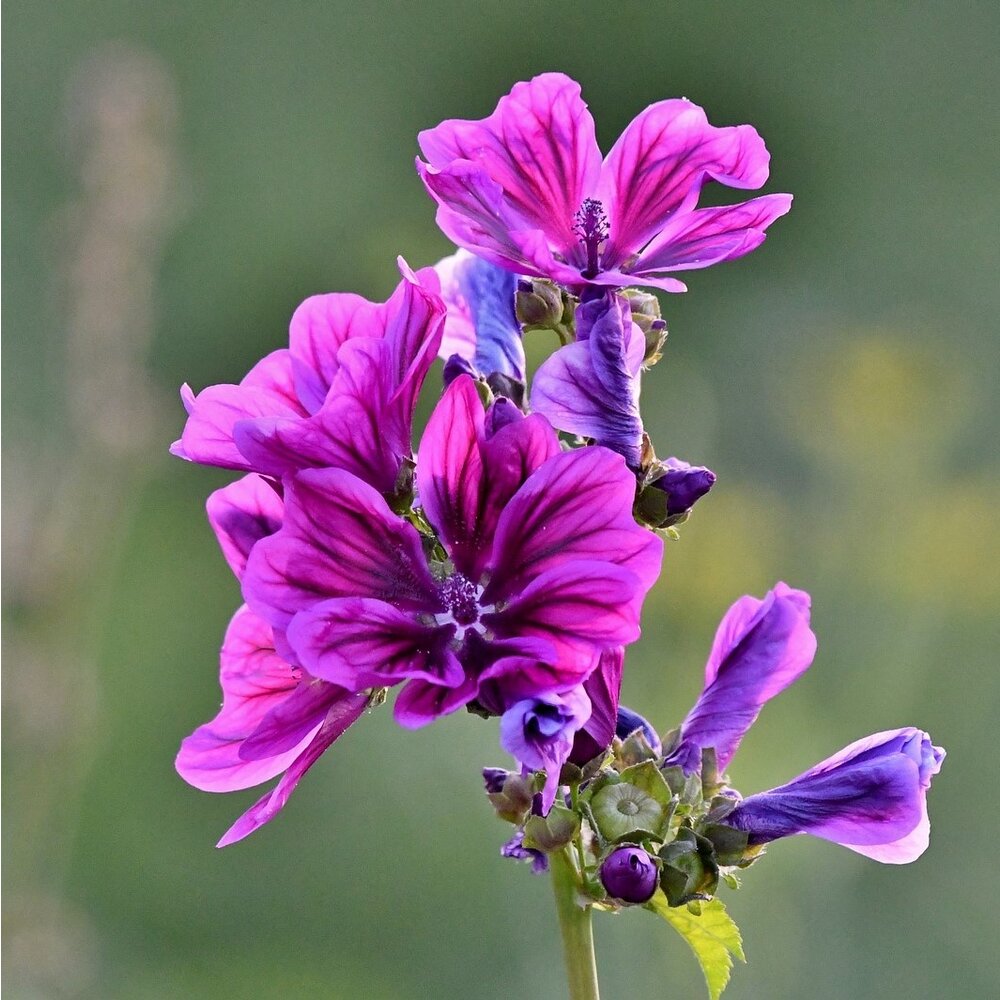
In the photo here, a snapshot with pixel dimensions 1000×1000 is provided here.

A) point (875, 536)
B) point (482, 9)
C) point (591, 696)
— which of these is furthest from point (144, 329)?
point (482, 9)

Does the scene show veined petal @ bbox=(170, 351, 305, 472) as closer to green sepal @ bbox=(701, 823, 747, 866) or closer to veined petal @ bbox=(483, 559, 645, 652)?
veined petal @ bbox=(483, 559, 645, 652)

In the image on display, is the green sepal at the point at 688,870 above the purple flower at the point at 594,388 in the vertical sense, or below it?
below

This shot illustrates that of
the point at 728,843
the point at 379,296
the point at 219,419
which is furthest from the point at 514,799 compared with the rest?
the point at 379,296

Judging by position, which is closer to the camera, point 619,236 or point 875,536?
point 619,236

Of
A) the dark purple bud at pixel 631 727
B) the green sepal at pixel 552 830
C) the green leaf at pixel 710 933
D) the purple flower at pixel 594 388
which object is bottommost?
the green leaf at pixel 710 933

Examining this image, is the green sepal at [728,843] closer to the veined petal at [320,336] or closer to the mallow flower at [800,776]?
the mallow flower at [800,776]

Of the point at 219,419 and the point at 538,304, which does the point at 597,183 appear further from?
the point at 219,419

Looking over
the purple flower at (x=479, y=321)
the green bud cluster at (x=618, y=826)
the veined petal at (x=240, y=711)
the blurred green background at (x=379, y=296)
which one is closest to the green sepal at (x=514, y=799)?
the green bud cluster at (x=618, y=826)

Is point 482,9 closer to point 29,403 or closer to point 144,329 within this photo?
point 29,403
